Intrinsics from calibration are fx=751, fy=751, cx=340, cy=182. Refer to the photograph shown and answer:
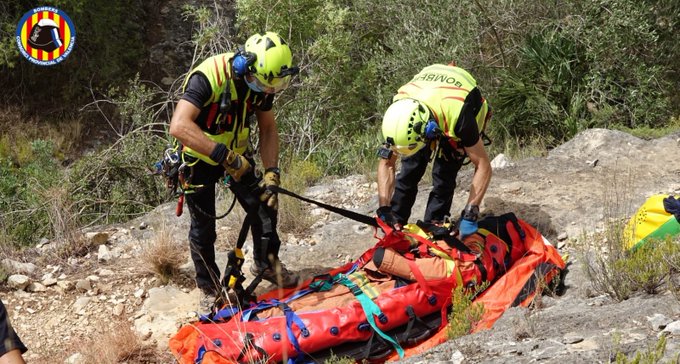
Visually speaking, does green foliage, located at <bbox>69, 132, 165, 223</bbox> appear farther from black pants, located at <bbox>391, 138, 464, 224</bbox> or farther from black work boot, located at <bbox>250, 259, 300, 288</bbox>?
black pants, located at <bbox>391, 138, 464, 224</bbox>

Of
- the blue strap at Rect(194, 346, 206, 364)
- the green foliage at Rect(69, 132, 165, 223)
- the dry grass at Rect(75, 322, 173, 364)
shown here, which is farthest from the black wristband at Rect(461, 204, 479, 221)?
the green foliage at Rect(69, 132, 165, 223)

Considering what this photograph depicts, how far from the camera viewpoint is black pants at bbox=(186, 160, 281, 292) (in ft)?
15.3

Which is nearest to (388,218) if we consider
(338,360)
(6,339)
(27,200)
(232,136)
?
(338,360)

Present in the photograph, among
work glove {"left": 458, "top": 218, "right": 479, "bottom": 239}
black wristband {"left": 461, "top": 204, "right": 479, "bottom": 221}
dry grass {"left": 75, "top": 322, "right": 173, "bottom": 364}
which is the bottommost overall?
dry grass {"left": 75, "top": 322, "right": 173, "bottom": 364}

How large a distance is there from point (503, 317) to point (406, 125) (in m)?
1.24

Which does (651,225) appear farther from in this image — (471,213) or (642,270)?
(471,213)

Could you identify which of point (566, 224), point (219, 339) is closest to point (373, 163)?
point (566, 224)

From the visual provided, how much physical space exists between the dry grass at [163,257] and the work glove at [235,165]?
1.30 m

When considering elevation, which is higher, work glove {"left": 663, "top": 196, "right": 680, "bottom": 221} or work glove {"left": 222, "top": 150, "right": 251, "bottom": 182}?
work glove {"left": 222, "top": 150, "right": 251, "bottom": 182}

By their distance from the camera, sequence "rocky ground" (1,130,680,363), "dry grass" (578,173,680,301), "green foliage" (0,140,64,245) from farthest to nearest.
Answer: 1. "green foliage" (0,140,64,245)
2. "dry grass" (578,173,680,301)
3. "rocky ground" (1,130,680,363)

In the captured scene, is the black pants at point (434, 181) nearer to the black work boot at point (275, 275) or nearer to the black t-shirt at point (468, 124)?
the black t-shirt at point (468, 124)

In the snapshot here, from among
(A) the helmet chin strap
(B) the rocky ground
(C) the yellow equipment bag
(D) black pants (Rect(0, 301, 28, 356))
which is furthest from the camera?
(C) the yellow equipment bag

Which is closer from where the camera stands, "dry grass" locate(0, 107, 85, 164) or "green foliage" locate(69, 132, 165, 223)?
"green foliage" locate(69, 132, 165, 223)

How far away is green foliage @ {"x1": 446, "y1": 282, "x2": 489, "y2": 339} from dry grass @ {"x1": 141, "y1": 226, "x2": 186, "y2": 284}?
2.23m
